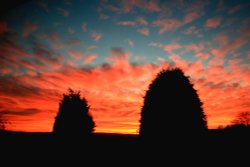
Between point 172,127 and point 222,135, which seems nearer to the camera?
point 172,127

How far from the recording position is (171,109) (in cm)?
947

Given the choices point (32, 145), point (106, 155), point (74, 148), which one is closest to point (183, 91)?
point (106, 155)

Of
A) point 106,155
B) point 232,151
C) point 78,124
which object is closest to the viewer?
point 232,151

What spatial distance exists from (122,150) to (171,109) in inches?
193

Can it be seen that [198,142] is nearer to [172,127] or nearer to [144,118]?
[172,127]

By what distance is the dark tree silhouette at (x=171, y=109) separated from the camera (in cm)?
916

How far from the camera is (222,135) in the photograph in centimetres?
1137

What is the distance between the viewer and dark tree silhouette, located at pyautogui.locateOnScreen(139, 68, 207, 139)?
916 cm

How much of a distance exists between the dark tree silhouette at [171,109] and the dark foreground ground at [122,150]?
491 millimetres

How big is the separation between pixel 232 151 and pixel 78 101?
39.0ft

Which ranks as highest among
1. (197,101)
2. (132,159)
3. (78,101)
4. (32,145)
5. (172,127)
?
(78,101)

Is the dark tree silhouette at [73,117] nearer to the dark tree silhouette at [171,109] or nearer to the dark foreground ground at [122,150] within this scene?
the dark foreground ground at [122,150]

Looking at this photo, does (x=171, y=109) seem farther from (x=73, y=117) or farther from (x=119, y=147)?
(x=73, y=117)

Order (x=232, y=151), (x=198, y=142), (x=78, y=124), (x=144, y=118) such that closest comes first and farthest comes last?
(x=198, y=142) → (x=232, y=151) → (x=144, y=118) → (x=78, y=124)
